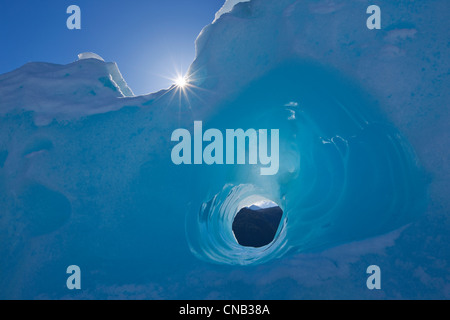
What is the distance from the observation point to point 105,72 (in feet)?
15.5

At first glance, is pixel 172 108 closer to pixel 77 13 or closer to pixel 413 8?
pixel 77 13

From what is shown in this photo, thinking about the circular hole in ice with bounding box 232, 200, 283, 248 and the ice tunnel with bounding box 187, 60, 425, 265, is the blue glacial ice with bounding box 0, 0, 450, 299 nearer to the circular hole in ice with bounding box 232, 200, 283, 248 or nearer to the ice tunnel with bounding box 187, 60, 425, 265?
the ice tunnel with bounding box 187, 60, 425, 265

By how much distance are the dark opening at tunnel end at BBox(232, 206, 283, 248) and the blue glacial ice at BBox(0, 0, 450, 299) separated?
10.4m

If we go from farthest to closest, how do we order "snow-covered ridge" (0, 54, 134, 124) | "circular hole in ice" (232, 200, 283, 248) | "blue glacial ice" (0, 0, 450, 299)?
"circular hole in ice" (232, 200, 283, 248) → "snow-covered ridge" (0, 54, 134, 124) → "blue glacial ice" (0, 0, 450, 299)

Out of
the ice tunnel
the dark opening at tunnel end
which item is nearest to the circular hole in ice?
the dark opening at tunnel end

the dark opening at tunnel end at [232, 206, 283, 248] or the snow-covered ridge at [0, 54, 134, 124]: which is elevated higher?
the snow-covered ridge at [0, 54, 134, 124]

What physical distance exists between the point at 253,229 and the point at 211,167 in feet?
36.5

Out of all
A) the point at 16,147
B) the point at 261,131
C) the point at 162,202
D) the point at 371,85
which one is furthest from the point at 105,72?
the point at 371,85

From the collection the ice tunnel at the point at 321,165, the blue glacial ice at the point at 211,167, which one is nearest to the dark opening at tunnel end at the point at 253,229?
the ice tunnel at the point at 321,165

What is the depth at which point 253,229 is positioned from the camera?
15.3 m

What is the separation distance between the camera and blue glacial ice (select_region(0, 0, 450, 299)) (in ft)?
9.98

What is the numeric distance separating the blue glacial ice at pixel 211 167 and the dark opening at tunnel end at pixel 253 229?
10.4 m

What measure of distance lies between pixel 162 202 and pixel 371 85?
3.87 m

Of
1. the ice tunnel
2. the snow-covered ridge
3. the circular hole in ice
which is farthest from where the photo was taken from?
the circular hole in ice
